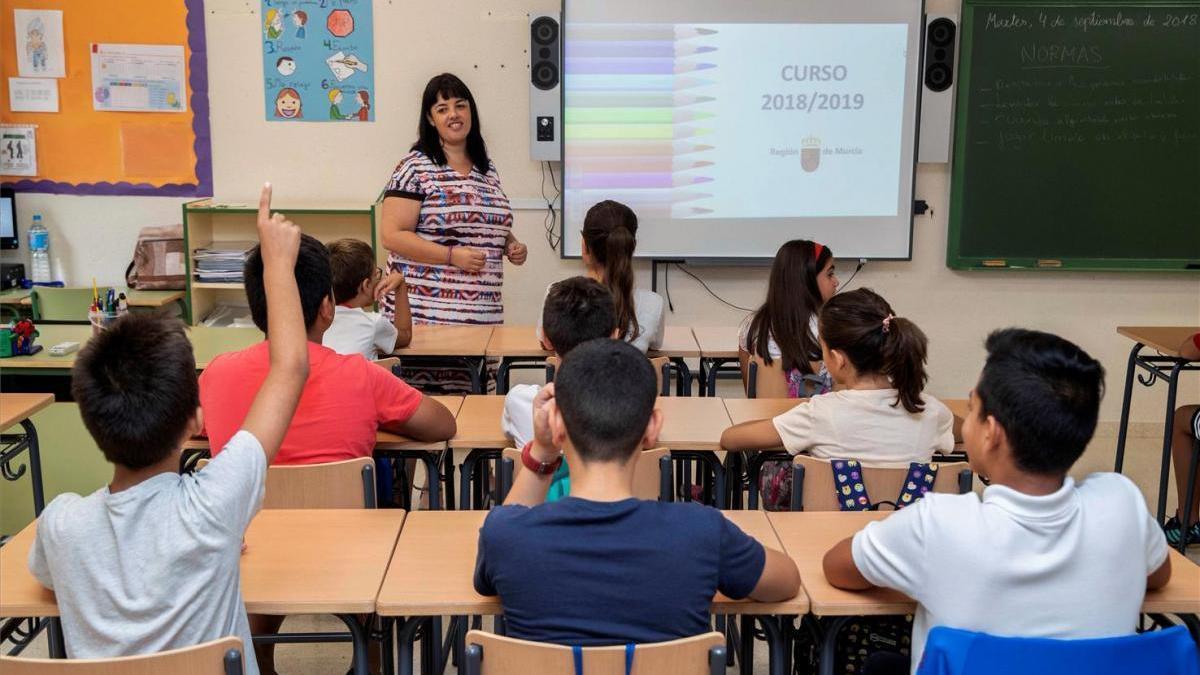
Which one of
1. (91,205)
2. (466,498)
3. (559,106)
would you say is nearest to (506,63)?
(559,106)

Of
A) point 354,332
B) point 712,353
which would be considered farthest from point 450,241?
point 712,353

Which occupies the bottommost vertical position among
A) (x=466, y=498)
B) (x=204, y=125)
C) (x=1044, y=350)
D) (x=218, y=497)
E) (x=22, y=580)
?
(x=466, y=498)

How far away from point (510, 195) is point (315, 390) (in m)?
3.16

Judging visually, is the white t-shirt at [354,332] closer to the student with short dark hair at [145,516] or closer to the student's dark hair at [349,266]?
the student's dark hair at [349,266]

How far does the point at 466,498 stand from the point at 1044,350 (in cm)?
190

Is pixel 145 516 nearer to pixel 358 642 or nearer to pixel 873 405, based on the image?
pixel 358 642

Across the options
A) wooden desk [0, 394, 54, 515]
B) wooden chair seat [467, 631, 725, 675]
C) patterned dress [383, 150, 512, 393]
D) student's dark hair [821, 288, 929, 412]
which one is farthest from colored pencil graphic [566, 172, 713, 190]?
wooden chair seat [467, 631, 725, 675]

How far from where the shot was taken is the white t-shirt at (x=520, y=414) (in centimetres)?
272

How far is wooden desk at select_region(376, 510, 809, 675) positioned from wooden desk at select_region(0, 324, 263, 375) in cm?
184

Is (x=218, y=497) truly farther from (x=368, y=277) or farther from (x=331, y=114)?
(x=331, y=114)

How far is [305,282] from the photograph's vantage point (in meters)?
2.48

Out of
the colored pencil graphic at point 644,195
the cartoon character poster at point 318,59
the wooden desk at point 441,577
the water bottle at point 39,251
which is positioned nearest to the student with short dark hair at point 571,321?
the wooden desk at point 441,577

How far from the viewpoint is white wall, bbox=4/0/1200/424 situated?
17.9 ft

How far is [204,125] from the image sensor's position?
5.50 metres
